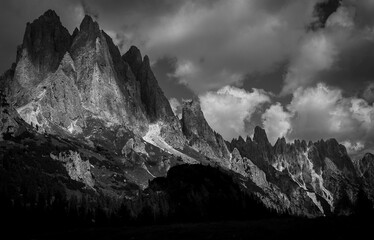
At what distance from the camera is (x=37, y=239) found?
390 ft

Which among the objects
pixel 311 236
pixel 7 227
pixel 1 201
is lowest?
pixel 311 236

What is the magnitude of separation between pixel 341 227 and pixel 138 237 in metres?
50.6

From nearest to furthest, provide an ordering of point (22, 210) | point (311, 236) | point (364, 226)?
point (311, 236)
point (364, 226)
point (22, 210)

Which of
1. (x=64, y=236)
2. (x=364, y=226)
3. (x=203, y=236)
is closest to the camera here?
(x=364, y=226)

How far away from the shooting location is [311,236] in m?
89.9

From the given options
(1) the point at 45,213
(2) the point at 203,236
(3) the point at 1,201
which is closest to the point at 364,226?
(2) the point at 203,236

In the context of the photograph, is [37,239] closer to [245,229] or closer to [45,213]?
[245,229]

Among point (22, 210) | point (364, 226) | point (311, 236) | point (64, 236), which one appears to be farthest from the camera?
point (22, 210)

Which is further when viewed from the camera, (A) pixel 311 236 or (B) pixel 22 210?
(B) pixel 22 210

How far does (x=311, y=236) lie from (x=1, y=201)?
146 metres

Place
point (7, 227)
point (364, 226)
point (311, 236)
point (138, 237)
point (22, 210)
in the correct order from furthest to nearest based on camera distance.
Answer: point (22, 210)
point (7, 227)
point (138, 237)
point (364, 226)
point (311, 236)

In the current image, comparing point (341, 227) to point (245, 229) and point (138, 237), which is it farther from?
point (138, 237)

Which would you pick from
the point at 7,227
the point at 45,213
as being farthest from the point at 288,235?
the point at 45,213

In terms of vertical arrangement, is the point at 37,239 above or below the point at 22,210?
below
